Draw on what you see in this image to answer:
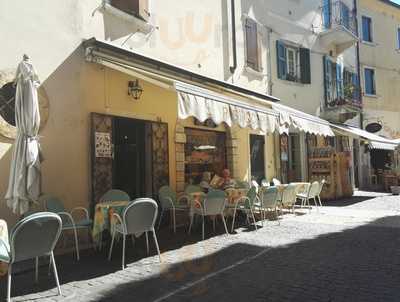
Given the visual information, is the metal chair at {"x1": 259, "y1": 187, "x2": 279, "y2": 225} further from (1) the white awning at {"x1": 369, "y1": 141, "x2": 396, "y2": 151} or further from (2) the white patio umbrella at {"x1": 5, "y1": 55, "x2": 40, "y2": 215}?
(1) the white awning at {"x1": 369, "y1": 141, "x2": 396, "y2": 151}

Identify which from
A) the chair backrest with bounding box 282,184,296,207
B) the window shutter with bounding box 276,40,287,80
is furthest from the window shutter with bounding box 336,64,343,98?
the chair backrest with bounding box 282,184,296,207

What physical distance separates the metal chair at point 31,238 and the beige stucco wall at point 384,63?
19182mm

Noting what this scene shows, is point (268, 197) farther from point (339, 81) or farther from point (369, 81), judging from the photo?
point (369, 81)

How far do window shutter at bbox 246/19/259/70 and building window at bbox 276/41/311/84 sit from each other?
1813mm

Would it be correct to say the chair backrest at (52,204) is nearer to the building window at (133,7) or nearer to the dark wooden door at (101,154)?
the dark wooden door at (101,154)

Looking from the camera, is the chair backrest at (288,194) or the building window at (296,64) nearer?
the chair backrest at (288,194)

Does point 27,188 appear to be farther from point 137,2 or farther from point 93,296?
point 137,2

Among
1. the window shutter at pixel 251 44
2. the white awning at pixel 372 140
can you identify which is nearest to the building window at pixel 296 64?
the window shutter at pixel 251 44

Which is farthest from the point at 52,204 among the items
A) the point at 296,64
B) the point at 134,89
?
the point at 296,64

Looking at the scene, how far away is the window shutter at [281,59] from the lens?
14.0m

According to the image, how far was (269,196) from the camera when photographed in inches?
335

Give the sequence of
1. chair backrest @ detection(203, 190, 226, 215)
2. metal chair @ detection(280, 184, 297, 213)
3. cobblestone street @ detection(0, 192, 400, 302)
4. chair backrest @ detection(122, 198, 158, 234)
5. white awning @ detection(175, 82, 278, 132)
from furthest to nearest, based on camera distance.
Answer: metal chair @ detection(280, 184, 297, 213), chair backrest @ detection(203, 190, 226, 215), white awning @ detection(175, 82, 278, 132), chair backrest @ detection(122, 198, 158, 234), cobblestone street @ detection(0, 192, 400, 302)

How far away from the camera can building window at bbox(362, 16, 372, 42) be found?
68.9ft

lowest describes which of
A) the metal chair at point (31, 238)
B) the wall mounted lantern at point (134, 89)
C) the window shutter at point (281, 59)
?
the metal chair at point (31, 238)
